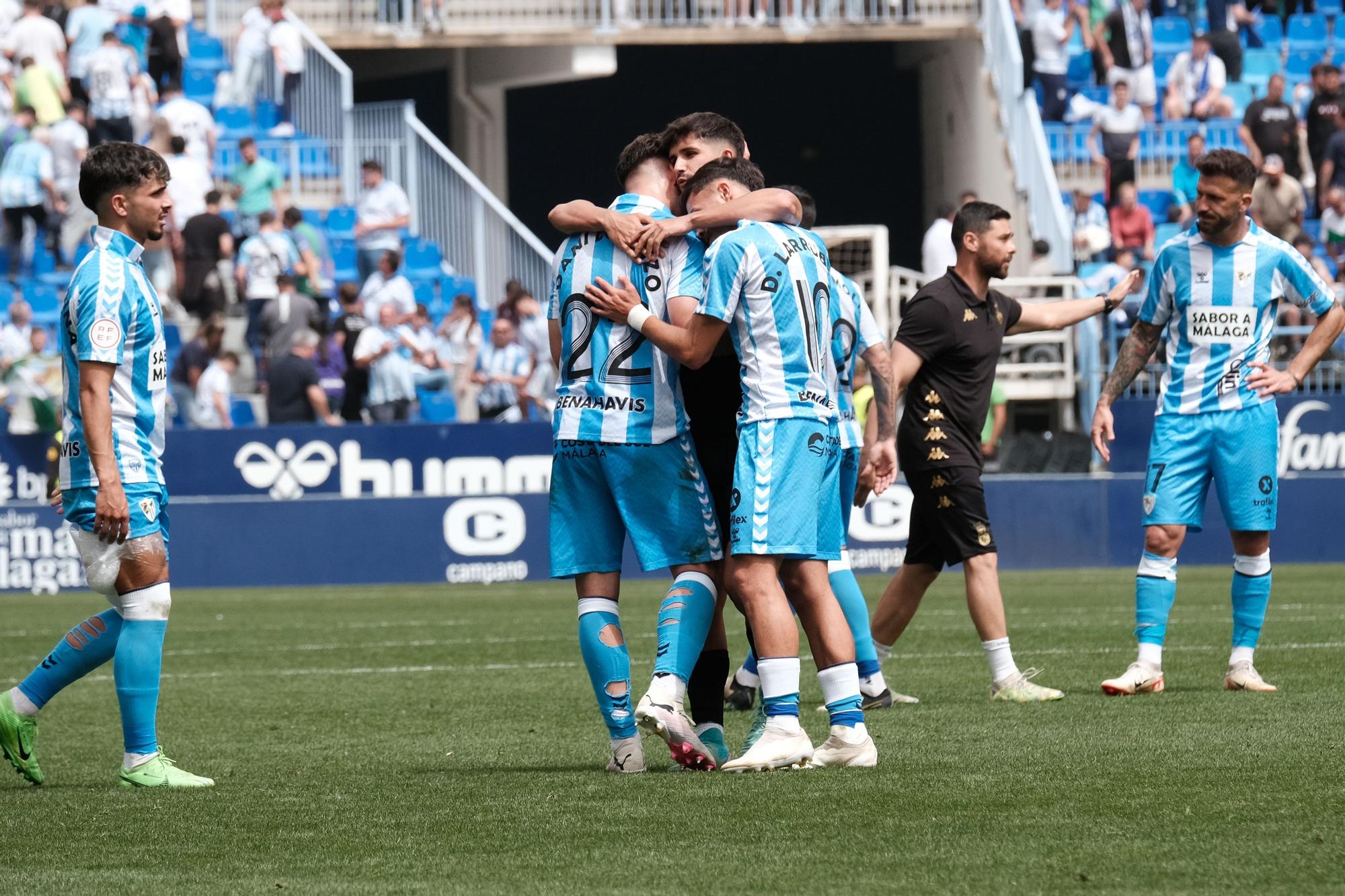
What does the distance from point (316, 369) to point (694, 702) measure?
48.0ft

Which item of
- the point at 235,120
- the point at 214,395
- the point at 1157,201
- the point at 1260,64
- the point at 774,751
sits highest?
the point at 1260,64

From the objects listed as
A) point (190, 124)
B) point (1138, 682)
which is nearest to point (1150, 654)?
point (1138, 682)

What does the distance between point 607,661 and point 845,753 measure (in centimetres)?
80

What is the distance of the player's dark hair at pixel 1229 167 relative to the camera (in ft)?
27.4

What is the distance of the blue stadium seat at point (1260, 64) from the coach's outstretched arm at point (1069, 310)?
19.9 metres

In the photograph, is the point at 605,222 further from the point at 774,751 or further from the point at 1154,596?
the point at 1154,596

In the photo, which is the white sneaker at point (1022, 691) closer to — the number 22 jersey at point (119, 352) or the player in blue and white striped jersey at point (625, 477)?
the player in blue and white striped jersey at point (625, 477)

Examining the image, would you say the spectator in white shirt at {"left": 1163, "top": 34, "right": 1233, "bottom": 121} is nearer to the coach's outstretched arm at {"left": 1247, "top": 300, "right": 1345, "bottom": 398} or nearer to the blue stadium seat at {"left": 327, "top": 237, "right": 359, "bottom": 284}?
the blue stadium seat at {"left": 327, "top": 237, "right": 359, "bottom": 284}

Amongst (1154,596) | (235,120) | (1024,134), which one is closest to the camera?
(1154,596)

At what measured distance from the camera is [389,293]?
21.9m

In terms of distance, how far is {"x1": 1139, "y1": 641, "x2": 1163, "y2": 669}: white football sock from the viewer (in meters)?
8.46

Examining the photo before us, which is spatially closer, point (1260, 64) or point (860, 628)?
point (860, 628)

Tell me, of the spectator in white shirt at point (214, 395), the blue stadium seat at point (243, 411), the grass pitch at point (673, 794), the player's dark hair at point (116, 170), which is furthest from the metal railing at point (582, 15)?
the player's dark hair at point (116, 170)

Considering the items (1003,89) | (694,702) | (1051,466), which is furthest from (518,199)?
(694,702)
